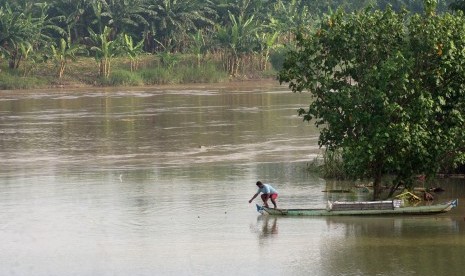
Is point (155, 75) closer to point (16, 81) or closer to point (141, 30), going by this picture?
point (141, 30)

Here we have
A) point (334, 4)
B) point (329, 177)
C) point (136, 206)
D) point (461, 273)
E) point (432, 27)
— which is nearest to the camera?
point (461, 273)

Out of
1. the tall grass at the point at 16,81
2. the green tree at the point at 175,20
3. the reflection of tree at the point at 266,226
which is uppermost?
the green tree at the point at 175,20

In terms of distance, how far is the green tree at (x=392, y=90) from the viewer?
25203mm

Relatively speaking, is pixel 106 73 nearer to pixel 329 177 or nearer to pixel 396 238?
pixel 329 177

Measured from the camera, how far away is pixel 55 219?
84.9 ft

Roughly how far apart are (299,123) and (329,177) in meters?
17.5

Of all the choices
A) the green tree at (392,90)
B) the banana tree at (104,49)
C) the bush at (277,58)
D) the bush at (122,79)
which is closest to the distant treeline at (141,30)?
the banana tree at (104,49)

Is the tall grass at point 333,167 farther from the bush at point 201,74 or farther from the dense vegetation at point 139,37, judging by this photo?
the bush at point 201,74

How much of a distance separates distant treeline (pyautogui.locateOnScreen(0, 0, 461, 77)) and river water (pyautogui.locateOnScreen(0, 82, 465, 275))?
2235 centimetres

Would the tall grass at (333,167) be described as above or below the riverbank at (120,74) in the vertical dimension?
below

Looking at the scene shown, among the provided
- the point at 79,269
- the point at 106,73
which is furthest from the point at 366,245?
the point at 106,73

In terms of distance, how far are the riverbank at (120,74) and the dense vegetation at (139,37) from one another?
0.07 metres

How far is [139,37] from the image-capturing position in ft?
258

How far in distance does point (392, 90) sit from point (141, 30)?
2155 inches
